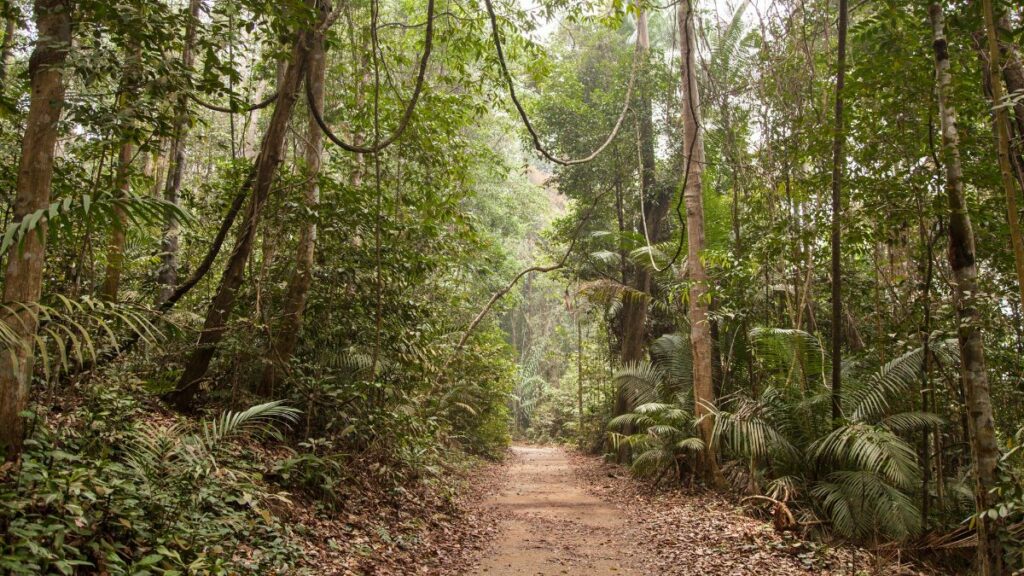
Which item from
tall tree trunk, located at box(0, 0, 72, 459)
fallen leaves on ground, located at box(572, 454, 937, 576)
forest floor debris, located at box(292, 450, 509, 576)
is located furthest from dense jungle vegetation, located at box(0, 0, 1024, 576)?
fallen leaves on ground, located at box(572, 454, 937, 576)

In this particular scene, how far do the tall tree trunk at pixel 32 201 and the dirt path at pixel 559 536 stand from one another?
3962mm

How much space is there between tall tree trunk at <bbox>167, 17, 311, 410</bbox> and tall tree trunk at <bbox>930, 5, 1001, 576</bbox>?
17.9 feet

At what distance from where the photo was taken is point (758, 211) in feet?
31.6

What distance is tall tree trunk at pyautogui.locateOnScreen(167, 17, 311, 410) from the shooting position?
5.80 m

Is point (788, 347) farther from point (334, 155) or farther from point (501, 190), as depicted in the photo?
point (501, 190)

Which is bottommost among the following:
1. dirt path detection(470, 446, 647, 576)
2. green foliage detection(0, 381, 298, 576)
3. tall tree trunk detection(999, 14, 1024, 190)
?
dirt path detection(470, 446, 647, 576)

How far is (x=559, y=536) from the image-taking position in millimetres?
7270

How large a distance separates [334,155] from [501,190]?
13.5 metres

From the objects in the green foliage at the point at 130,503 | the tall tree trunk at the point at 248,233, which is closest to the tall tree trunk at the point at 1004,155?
the green foliage at the point at 130,503

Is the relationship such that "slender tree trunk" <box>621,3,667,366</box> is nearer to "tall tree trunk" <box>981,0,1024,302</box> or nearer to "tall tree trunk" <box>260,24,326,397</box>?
"tall tree trunk" <box>260,24,326,397</box>

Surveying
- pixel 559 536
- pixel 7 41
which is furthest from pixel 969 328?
pixel 7 41

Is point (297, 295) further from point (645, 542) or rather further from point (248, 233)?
point (645, 542)

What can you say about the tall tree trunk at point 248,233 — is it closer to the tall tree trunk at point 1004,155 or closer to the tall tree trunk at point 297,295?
the tall tree trunk at point 297,295

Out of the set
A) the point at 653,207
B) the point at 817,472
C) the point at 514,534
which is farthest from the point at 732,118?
the point at 514,534
